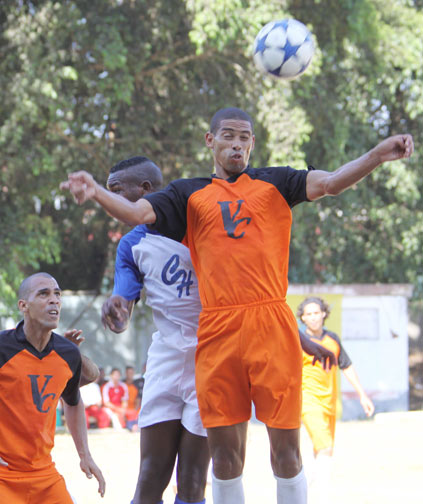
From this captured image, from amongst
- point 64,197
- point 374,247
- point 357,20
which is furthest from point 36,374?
point 374,247

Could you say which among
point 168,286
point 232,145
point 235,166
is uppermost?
point 232,145

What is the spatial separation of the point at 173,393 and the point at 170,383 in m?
0.06

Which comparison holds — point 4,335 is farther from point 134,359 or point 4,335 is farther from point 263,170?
point 134,359

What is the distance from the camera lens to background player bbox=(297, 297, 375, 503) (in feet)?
25.1

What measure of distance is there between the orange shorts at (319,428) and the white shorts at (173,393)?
3.69 meters

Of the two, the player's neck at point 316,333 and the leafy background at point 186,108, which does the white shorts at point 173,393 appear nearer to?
the player's neck at point 316,333

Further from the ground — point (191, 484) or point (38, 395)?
point (38, 395)

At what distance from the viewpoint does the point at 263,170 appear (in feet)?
13.6

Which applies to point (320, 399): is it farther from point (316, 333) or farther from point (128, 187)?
point (128, 187)

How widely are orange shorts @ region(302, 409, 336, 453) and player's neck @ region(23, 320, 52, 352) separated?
366 centimetres

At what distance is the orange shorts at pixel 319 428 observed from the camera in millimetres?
7840

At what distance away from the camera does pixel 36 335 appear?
5059 mm

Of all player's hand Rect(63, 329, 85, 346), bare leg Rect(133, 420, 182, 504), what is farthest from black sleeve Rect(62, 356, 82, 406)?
bare leg Rect(133, 420, 182, 504)

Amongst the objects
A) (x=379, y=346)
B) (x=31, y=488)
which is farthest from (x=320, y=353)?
(x=379, y=346)
